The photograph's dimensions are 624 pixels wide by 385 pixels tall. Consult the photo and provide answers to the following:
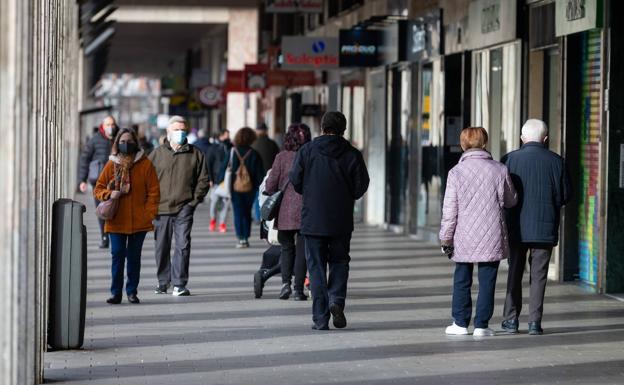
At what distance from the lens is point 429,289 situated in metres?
15.3

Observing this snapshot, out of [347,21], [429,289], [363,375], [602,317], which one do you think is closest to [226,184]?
[347,21]

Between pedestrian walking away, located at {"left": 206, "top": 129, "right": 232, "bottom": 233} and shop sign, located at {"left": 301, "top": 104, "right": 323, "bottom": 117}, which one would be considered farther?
shop sign, located at {"left": 301, "top": 104, "right": 323, "bottom": 117}

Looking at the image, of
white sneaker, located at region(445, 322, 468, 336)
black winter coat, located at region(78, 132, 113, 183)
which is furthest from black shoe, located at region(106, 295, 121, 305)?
black winter coat, located at region(78, 132, 113, 183)

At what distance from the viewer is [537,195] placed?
11398 millimetres

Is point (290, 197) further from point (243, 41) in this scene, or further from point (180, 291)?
point (243, 41)

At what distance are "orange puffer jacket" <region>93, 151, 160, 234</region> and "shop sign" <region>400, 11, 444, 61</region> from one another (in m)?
9.30

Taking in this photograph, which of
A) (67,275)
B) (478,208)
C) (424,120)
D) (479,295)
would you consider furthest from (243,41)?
(67,275)

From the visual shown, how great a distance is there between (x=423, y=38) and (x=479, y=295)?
1200 cm

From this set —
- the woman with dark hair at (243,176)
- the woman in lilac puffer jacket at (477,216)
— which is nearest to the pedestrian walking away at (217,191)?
the woman with dark hair at (243,176)

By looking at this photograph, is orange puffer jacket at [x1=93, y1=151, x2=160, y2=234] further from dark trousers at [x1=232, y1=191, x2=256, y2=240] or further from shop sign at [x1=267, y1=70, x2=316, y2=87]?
shop sign at [x1=267, y1=70, x2=316, y2=87]

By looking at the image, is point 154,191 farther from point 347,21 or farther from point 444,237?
point 347,21

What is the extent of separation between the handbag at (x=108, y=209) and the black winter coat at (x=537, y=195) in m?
3.67

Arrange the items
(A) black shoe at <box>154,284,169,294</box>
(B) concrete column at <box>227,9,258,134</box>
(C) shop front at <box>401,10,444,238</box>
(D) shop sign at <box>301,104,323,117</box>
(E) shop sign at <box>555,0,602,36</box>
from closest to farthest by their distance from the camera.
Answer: (E) shop sign at <box>555,0,602,36</box> → (A) black shoe at <box>154,284,169,294</box> → (C) shop front at <box>401,10,444,238</box> → (D) shop sign at <box>301,104,323,117</box> → (B) concrete column at <box>227,9,258,134</box>

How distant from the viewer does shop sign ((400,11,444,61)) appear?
22.1 meters
